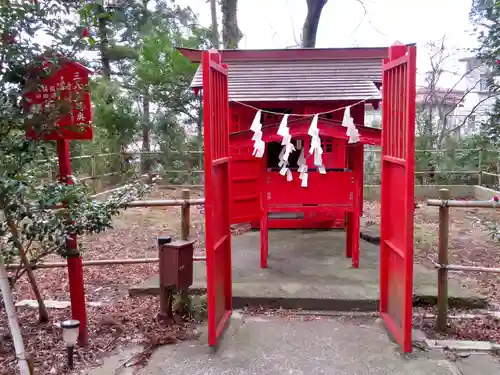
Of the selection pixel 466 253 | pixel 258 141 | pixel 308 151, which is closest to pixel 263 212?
pixel 258 141

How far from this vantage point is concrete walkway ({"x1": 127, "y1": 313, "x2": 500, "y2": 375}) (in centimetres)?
305

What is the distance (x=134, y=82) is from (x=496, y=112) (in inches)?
359

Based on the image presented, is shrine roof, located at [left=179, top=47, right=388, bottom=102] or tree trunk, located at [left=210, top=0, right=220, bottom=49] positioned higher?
tree trunk, located at [left=210, top=0, right=220, bottom=49]

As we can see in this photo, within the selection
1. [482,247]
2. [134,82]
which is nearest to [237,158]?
[482,247]

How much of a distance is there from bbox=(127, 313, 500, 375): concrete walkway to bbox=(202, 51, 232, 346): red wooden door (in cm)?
19

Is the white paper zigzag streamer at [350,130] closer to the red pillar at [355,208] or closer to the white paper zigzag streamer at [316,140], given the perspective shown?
the white paper zigzag streamer at [316,140]

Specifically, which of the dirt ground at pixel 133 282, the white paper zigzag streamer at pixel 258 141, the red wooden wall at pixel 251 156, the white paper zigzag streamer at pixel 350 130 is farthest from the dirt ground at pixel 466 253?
the white paper zigzag streamer at pixel 258 141

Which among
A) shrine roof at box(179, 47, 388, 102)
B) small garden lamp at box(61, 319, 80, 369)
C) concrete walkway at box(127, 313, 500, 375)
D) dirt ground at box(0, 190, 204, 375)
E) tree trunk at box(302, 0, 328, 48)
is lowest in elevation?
concrete walkway at box(127, 313, 500, 375)

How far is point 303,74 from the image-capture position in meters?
6.46

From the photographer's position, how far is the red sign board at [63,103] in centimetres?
288

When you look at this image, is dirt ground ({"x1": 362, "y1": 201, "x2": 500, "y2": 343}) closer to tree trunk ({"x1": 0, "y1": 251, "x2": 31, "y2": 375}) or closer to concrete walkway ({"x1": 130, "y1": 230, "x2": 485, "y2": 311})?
concrete walkway ({"x1": 130, "y1": 230, "x2": 485, "y2": 311})

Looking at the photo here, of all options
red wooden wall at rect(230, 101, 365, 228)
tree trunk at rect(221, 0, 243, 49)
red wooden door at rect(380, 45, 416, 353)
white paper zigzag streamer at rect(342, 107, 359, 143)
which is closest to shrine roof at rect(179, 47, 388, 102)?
red wooden wall at rect(230, 101, 365, 228)

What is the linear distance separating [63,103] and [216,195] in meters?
1.26

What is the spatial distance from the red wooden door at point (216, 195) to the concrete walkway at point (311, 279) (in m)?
0.53
